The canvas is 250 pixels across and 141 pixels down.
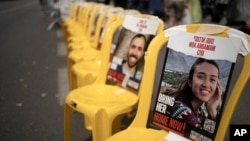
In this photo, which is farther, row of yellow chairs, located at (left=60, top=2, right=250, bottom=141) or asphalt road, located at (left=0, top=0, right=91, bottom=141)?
asphalt road, located at (left=0, top=0, right=91, bottom=141)

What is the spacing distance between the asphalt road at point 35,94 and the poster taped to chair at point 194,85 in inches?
24.1

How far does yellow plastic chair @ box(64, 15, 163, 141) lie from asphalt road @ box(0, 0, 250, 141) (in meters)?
0.52

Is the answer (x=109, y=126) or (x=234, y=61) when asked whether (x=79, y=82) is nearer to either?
(x=109, y=126)

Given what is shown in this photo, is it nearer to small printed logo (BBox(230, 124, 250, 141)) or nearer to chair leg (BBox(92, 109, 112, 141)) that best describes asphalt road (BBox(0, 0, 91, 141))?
chair leg (BBox(92, 109, 112, 141))

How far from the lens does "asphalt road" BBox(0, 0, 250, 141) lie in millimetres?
2752

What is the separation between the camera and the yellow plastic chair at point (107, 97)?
194 cm

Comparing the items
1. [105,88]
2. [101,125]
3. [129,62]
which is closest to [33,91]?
[105,88]

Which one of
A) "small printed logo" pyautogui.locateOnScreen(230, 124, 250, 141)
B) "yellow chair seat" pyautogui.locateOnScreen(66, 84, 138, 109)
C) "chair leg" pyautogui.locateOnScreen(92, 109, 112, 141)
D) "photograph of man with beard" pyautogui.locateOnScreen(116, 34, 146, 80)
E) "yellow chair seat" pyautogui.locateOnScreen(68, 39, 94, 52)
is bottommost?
"chair leg" pyautogui.locateOnScreen(92, 109, 112, 141)

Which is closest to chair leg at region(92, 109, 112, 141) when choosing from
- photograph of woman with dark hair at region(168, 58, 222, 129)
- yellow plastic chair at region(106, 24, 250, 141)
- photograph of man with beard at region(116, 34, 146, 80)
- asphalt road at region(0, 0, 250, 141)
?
yellow plastic chair at region(106, 24, 250, 141)

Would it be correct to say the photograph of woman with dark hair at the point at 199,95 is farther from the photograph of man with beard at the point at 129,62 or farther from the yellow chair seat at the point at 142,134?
the photograph of man with beard at the point at 129,62

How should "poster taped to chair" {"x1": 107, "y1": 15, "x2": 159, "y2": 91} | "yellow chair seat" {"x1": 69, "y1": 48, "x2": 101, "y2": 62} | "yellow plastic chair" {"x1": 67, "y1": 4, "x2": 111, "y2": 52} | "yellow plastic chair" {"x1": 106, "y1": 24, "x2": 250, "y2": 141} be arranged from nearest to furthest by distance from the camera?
"yellow plastic chair" {"x1": 106, "y1": 24, "x2": 250, "y2": 141} < "poster taped to chair" {"x1": 107, "y1": 15, "x2": 159, "y2": 91} < "yellow chair seat" {"x1": 69, "y1": 48, "x2": 101, "y2": 62} < "yellow plastic chair" {"x1": 67, "y1": 4, "x2": 111, "y2": 52}

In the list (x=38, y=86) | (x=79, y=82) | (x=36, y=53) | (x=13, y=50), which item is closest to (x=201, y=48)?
(x=79, y=82)

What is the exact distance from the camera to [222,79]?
1598mm

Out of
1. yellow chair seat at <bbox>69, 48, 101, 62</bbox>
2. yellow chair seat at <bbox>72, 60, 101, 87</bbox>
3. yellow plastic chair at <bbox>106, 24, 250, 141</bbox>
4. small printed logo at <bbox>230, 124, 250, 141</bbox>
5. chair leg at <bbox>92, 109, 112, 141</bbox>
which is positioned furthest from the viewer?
yellow chair seat at <bbox>69, 48, 101, 62</bbox>
